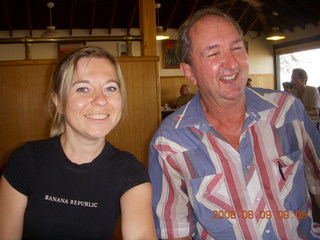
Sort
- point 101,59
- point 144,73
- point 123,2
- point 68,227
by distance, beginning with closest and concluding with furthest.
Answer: point 68,227 < point 101,59 < point 144,73 < point 123,2

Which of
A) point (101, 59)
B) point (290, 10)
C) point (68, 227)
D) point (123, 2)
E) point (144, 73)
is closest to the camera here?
point (68, 227)

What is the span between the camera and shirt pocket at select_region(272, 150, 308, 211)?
148cm

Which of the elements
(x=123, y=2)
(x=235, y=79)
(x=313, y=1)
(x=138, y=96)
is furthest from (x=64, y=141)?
(x=313, y=1)

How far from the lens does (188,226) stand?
1.61 metres

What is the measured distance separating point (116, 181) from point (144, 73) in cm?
140

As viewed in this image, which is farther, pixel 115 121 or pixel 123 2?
pixel 123 2

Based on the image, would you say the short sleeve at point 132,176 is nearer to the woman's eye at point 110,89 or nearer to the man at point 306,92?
the woman's eye at point 110,89

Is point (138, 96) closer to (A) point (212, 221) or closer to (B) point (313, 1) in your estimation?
(A) point (212, 221)

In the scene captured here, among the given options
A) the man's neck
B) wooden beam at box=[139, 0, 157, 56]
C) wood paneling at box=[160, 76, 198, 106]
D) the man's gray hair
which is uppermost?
wood paneling at box=[160, 76, 198, 106]

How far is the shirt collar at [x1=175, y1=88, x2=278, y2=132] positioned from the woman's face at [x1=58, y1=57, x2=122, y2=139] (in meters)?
0.39

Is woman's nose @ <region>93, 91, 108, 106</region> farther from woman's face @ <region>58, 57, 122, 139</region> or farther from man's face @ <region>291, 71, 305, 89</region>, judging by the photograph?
man's face @ <region>291, 71, 305, 89</region>

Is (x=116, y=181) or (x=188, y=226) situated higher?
(x=116, y=181)
